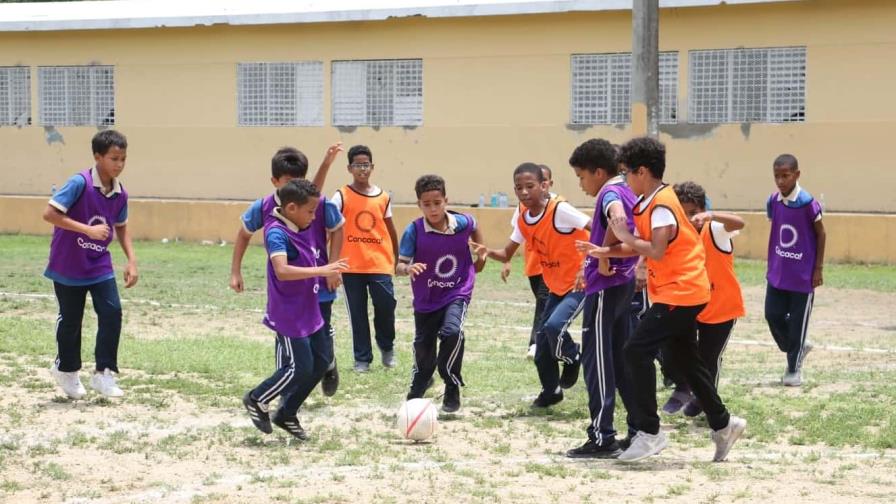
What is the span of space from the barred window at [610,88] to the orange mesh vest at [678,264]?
49.2ft

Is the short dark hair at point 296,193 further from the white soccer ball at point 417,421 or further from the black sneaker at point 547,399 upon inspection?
the black sneaker at point 547,399

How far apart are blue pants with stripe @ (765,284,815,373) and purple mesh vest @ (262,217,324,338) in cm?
383

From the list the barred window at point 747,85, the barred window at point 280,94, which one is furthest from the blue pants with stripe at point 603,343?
the barred window at point 280,94

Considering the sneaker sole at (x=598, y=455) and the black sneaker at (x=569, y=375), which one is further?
the black sneaker at (x=569, y=375)

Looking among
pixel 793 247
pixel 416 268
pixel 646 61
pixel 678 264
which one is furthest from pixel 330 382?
pixel 646 61

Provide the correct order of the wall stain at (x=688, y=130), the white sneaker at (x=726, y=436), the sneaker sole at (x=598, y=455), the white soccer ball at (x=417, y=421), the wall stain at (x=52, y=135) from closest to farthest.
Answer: the white sneaker at (x=726, y=436) → the sneaker sole at (x=598, y=455) → the white soccer ball at (x=417, y=421) → the wall stain at (x=688, y=130) → the wall stain at (x=52, y=135)

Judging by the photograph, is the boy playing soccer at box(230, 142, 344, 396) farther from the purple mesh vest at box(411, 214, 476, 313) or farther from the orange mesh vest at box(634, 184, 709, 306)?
the orange mesh vest at box(634, 184, 709, 306)

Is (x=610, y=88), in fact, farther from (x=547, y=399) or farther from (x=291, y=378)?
(x=291, y=378)

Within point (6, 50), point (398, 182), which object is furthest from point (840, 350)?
point (6, 50)

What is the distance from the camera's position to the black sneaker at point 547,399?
8.60 m

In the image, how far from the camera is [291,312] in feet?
24.9

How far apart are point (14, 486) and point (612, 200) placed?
3.35 meters

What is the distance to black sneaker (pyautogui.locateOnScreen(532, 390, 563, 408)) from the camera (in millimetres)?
8602

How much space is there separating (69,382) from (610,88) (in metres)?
14.5
